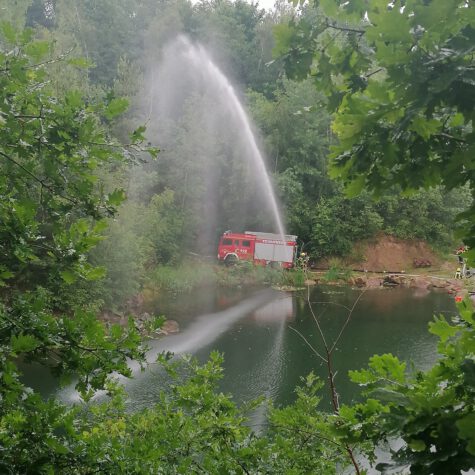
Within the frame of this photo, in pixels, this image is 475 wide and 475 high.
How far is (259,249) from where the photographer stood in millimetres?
21625

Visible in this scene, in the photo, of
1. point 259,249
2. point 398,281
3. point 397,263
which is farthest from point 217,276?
point 397,263

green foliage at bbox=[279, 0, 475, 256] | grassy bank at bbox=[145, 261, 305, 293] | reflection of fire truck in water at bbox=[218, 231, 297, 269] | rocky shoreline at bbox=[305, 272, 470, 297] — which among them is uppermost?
green foliage at bbox=[279, 0, 475, 256]

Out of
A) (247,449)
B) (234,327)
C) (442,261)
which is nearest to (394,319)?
(234,327)

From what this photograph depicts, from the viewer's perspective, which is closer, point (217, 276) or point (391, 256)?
point (217, 276)

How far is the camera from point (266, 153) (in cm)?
2380

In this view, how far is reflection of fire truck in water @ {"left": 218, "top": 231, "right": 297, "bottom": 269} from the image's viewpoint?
21.5 m

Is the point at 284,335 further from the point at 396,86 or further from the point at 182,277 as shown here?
the point at 396,86

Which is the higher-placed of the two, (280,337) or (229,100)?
(229,100)

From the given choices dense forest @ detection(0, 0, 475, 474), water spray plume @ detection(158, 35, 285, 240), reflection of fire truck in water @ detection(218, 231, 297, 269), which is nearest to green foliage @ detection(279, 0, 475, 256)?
dense forest @ detection(0, 0, 475, 474)

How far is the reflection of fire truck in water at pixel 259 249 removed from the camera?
2148 cm

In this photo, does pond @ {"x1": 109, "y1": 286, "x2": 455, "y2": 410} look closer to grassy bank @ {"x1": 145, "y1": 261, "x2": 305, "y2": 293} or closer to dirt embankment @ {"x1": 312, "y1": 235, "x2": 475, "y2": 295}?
grassy bank @ {"x1": 145, "y1": 261, "x2": 305, "y2": 293}

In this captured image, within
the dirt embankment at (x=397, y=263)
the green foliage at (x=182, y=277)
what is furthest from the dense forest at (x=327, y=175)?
the dirt embankment at (x=397, y=263)

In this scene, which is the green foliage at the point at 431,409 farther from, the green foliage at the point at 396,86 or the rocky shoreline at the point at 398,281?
the rocky shoreline at the point at 398,281

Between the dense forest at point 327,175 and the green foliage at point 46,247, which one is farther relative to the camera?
the green foliage at point 46,247
